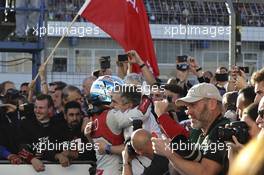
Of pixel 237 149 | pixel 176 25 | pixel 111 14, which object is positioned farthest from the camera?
pixel 176 25

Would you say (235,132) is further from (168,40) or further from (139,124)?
(168,40)

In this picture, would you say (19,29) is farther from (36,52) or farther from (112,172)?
(112,172)

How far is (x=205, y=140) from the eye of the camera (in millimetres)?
4188

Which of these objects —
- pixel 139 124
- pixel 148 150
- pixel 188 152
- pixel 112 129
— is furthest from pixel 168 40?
pixel 188 152

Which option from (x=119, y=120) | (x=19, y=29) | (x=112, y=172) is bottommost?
(x=112, y=172)

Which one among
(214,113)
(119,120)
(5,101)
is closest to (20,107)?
(5,101)

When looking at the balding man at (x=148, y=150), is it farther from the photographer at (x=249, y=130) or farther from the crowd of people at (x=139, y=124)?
the photographer at (x=249, y=130)

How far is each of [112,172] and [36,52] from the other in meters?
6.32

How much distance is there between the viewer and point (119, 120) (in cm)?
595

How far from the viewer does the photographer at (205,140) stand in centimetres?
390

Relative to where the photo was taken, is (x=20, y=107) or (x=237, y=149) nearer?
(x=237, y=149)

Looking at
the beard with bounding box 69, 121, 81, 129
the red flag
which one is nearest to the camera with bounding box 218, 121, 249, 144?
the beard with bounding box 69, 121, 81, 129

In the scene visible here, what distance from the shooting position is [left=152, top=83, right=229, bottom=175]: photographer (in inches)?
153

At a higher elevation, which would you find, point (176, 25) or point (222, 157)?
point (176, 25)
